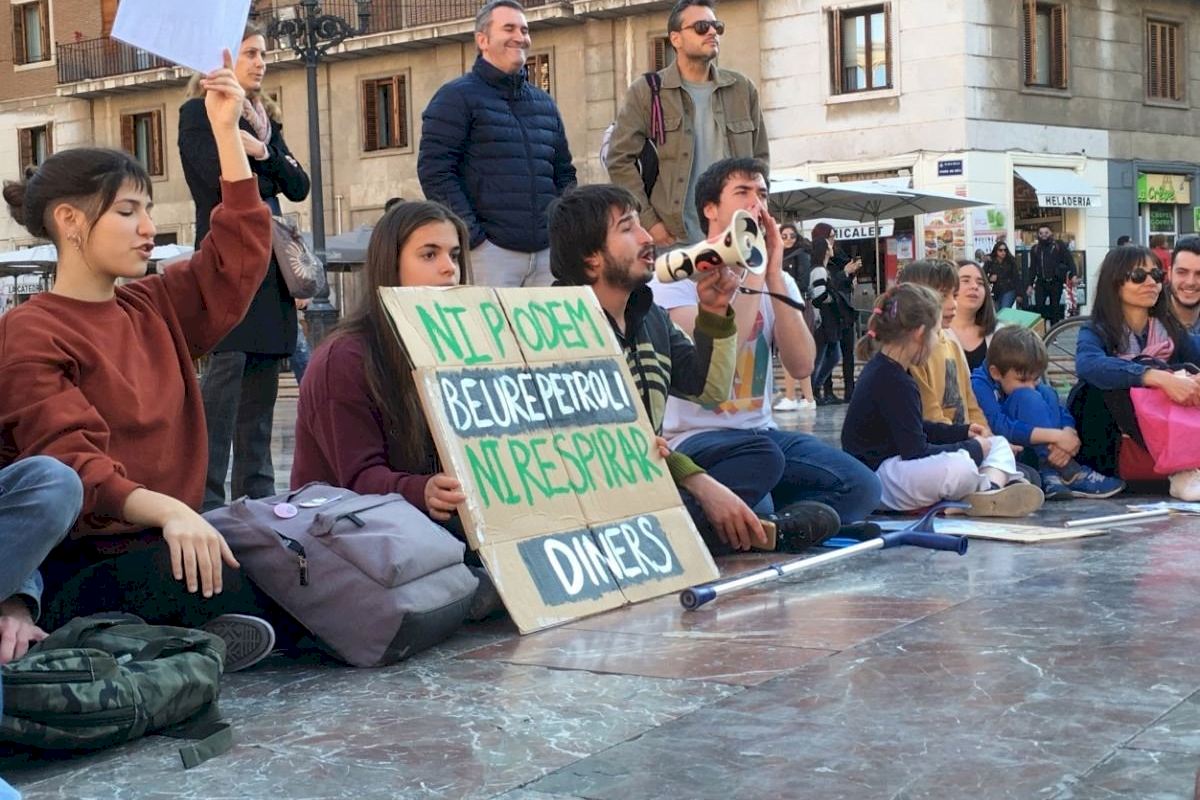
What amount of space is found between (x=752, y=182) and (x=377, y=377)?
74.5 inches

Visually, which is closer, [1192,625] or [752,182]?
[1192,625]

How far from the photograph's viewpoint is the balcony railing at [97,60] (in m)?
36.9

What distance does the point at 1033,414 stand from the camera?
7641 mm

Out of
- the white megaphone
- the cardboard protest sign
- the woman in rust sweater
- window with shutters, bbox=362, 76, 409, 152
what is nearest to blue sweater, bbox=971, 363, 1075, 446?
the white megaphone

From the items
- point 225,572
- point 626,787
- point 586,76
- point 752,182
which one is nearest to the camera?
point 626,787

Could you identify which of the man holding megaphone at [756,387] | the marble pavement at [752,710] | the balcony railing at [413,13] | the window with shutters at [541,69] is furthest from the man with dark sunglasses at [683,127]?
the balcony railing at [413,13]

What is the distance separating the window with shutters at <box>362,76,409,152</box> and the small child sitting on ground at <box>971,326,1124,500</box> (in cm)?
2621

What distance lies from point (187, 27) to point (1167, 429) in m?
4.76

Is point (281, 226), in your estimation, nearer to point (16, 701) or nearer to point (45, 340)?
point (45, 340)

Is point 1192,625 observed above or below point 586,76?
below

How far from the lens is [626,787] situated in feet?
9.53

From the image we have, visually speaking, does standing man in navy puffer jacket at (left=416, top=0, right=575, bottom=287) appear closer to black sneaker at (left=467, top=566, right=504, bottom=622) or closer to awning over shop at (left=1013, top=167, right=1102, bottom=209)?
black sneaker at (left=467, top=566, right=504, bottom=622)

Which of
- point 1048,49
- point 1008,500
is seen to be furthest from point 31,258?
point 1008,500

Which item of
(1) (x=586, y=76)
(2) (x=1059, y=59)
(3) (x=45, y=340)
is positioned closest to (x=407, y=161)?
(1) (x=586, y=76)
